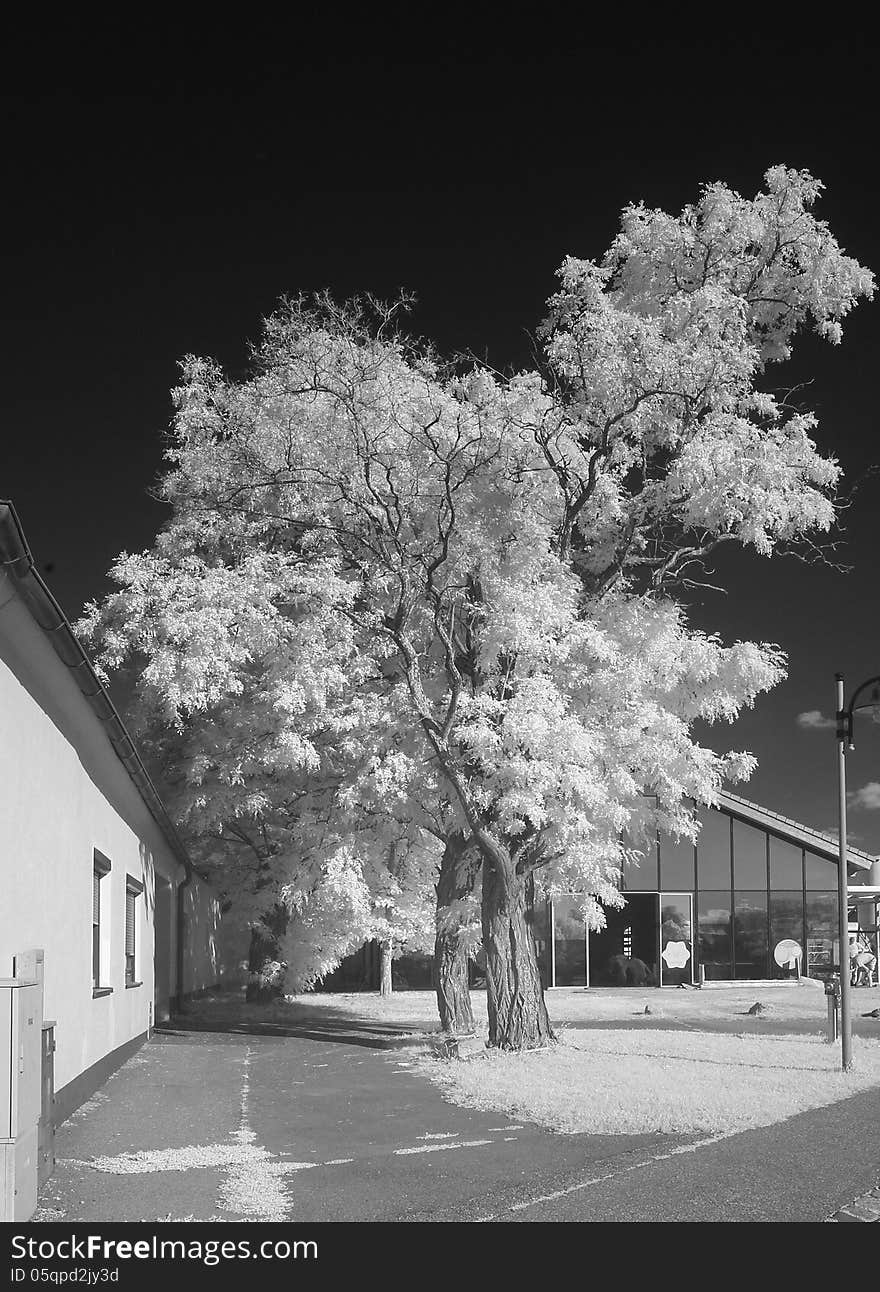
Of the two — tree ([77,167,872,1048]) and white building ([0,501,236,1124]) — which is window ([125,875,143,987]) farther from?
tree ([77,167,872,1048])

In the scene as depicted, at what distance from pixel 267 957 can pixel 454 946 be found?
8321 mm

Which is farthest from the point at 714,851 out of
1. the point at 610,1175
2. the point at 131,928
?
the point at 610,1175

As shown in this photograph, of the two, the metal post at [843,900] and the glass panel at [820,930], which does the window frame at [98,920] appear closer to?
the metal post at [843,900]

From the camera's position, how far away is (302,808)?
25.9 meters

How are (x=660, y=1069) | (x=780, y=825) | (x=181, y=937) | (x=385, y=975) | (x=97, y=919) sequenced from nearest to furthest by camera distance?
(x=97, y=919), (x=660, y=1069), (x=181, y=937), (x=385, y=975), (x=780, y=825)

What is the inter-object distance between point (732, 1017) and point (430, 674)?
11.7 metres

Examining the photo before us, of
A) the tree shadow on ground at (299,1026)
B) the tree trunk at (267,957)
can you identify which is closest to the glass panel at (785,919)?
the tree shadow on ground at (299,1026)

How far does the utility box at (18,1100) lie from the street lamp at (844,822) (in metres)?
11.4

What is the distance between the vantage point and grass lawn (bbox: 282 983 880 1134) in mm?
Result: 12812

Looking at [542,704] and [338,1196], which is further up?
[542,704]

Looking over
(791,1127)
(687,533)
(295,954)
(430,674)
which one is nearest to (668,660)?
(687,533)

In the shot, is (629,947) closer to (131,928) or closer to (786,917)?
(786,917)

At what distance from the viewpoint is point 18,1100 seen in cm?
754

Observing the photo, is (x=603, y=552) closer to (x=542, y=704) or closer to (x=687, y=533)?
(x=687, y=533)
